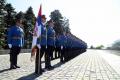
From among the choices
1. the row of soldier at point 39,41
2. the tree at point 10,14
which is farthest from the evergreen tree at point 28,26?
the row of soldier at point 39,41

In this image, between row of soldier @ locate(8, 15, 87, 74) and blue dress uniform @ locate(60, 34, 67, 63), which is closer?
row of soldier @ locate(8, 15, 87, 74)

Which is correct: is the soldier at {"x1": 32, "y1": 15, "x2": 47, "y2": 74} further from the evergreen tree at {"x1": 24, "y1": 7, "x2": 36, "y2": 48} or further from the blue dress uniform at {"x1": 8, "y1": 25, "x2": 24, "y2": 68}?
the evergreen tree at {"x1": 24, "y1": 7, "x2": 36, "y2": 48}

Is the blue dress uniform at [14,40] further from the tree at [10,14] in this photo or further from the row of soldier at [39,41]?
the tree at [10,14]

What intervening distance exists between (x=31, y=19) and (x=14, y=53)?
79.5 meters

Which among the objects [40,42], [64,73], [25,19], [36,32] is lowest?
[64,73]

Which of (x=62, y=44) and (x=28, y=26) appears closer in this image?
(x=62, y=44)

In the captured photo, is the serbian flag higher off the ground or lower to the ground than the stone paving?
higher

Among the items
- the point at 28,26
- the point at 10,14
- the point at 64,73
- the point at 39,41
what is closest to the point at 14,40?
the point at 39,41

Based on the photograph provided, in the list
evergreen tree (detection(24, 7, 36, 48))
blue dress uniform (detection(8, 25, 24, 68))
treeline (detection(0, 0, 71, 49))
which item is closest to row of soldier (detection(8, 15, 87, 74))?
blue dress uniform (detection(8, 25, 24, 68))

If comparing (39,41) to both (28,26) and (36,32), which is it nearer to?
(36,32)

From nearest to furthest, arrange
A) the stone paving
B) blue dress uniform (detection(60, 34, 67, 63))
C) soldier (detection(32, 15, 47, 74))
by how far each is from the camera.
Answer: the stone paving < soldier (detection(32, 15, 47, 74)) < blue dress uniform (detection(60, 34, 67, 63))

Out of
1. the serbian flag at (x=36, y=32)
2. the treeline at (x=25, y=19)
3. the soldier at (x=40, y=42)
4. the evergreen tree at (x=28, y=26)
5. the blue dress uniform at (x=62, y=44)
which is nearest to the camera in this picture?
the serbian flag at (x=36, y=32)

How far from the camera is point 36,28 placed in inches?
431

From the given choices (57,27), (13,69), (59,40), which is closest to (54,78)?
(13,69)
